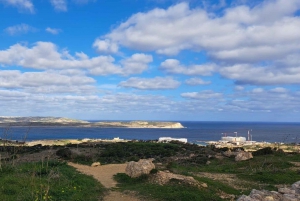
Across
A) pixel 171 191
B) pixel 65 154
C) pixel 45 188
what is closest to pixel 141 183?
pixel 171 191

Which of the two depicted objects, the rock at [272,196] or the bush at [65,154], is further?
the bush at [65,154]

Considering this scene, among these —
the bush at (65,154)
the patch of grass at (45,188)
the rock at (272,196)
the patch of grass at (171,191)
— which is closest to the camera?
the rock at (272,196)

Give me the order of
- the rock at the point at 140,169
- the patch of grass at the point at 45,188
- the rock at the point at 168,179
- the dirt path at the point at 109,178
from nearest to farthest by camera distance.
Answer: the patch of grass at the point at 45,188, the dirt path at the point at 109,178, the rock at the point at 168,179, the rock at the point at 140,169

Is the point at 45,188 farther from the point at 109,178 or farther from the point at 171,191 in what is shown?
the point at 109,178

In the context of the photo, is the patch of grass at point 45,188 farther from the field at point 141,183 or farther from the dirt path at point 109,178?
the dirt path at point 109,178

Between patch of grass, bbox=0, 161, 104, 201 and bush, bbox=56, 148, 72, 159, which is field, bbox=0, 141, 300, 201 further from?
bush, bbox=56, 148, 72, 159

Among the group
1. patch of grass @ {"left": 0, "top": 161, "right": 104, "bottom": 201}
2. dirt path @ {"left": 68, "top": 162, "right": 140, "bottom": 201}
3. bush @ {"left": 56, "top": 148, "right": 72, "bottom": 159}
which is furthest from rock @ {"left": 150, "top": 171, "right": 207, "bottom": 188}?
bush @ {"left": 56, "top": 148, "right": 72, "bottom": 159}

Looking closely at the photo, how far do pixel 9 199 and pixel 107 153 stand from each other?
736 inches

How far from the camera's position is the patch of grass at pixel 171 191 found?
1104 centimetres

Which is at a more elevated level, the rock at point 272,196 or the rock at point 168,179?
the rock at point 272,196

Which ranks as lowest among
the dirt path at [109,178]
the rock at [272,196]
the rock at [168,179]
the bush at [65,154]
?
the dirt path at [109,178]

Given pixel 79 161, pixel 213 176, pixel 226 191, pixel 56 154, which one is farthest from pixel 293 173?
pixel 56 154

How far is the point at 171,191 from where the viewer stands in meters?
11.8

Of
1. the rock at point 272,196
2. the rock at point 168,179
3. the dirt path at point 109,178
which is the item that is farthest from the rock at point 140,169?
the rock at point 272,196
